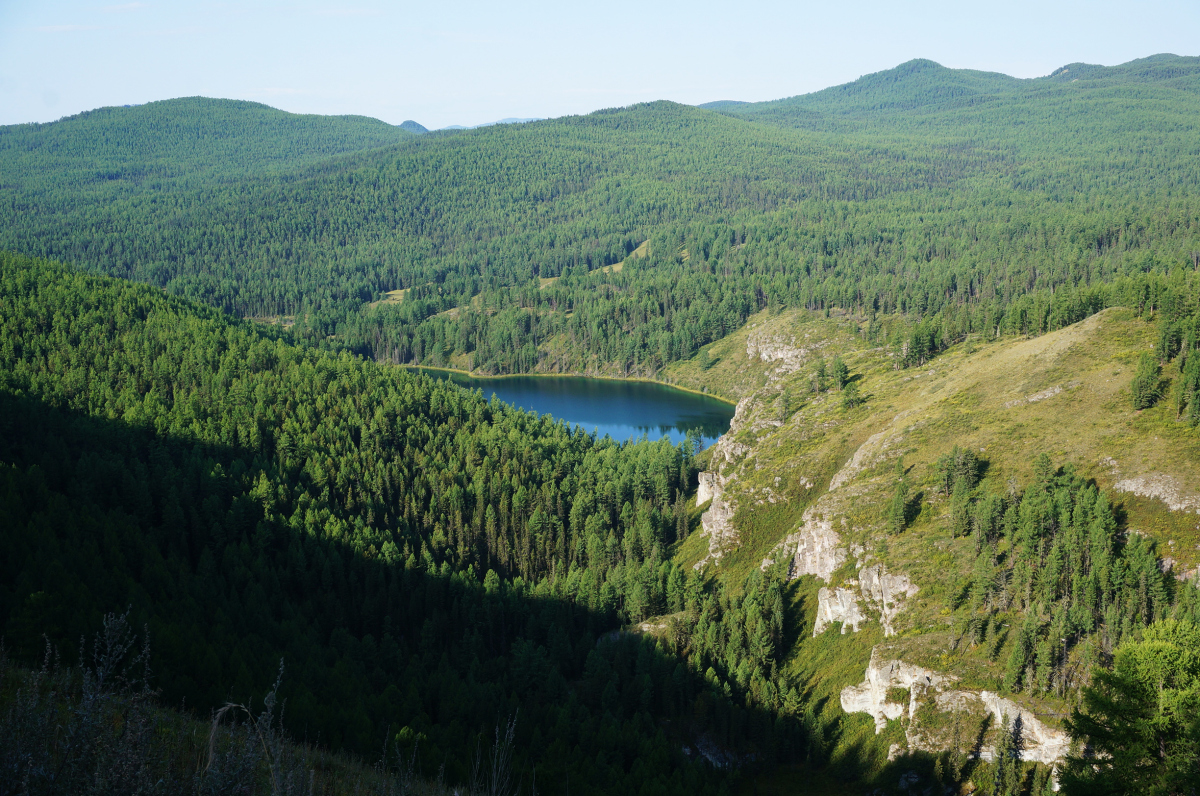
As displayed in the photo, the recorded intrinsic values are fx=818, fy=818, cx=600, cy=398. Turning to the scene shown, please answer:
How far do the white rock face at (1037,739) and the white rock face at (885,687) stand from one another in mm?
5834

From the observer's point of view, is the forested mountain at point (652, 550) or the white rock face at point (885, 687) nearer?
the forested mountain at point (652, 550)

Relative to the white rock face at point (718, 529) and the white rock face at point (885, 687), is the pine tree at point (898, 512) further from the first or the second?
the white rock face at point (718, 529)

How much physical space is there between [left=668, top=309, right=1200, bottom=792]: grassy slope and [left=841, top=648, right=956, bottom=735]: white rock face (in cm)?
111

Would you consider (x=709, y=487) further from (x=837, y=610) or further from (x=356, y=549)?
(x=356, y=549)

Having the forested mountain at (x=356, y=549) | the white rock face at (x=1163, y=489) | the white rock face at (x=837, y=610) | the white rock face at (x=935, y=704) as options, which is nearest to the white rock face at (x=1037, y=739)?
the white rock face at (x=935, y=704)

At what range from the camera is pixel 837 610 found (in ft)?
266

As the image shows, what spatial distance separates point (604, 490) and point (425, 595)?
38280mm

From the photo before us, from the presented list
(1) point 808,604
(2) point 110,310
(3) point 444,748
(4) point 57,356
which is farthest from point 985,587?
(2) point 110,310

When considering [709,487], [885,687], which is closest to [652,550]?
[709,487]

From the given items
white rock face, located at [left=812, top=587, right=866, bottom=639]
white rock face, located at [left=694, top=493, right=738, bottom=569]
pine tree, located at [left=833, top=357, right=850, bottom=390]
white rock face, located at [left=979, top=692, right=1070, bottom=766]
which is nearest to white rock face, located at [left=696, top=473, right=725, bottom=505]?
white rock face, located at [left=694, top=493, right=738, bottom=569]

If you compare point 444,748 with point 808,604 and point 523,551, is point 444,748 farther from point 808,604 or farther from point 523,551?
point 523,551

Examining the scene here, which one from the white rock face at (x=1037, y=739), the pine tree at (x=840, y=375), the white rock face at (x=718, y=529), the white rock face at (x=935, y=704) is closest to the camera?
the white rock face at (x=1037, y=739)

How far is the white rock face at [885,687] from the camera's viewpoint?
64062mm

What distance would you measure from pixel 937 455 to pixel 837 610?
23.3 m
